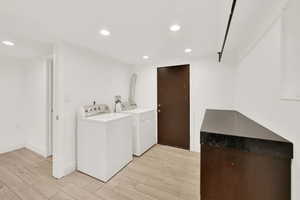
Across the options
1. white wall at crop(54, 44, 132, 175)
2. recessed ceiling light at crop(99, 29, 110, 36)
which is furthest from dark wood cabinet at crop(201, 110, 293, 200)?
white wall at crop(54, 44, 132, 175)

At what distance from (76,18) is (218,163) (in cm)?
209

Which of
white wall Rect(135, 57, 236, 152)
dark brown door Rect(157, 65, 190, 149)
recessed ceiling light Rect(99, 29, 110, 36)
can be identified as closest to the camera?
recessed ceiling light Rect(99, 29, 110, 36)

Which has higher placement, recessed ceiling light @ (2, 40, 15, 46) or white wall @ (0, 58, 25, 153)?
recessed ceiling light @ (2, 40, 15, 46)

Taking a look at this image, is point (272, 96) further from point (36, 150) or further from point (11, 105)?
point (11, 105)

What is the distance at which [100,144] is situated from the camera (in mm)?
1983

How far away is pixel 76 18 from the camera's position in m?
1.48

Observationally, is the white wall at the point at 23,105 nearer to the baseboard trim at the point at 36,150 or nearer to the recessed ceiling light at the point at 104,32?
the baseboard trim at the point at 36,150

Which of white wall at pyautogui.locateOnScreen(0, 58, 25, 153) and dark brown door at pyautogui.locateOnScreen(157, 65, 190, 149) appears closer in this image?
white wall at pyautogui.locateOnScreen(0, 58, 25, 153)

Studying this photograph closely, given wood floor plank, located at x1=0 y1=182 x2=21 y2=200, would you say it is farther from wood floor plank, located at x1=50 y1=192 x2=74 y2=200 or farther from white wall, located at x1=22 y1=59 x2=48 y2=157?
white wall, located at x1=22 y1=59 x2=48 y2=157

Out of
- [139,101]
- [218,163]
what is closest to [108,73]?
[139,101]

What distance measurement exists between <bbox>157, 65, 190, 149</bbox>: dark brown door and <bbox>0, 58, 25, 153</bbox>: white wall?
3502 millimetres

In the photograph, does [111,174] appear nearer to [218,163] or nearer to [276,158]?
[218,163]

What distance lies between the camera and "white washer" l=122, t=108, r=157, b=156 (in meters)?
2.83

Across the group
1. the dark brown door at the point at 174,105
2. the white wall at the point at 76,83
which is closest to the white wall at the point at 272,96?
the dark brown door at the point at 174,105
